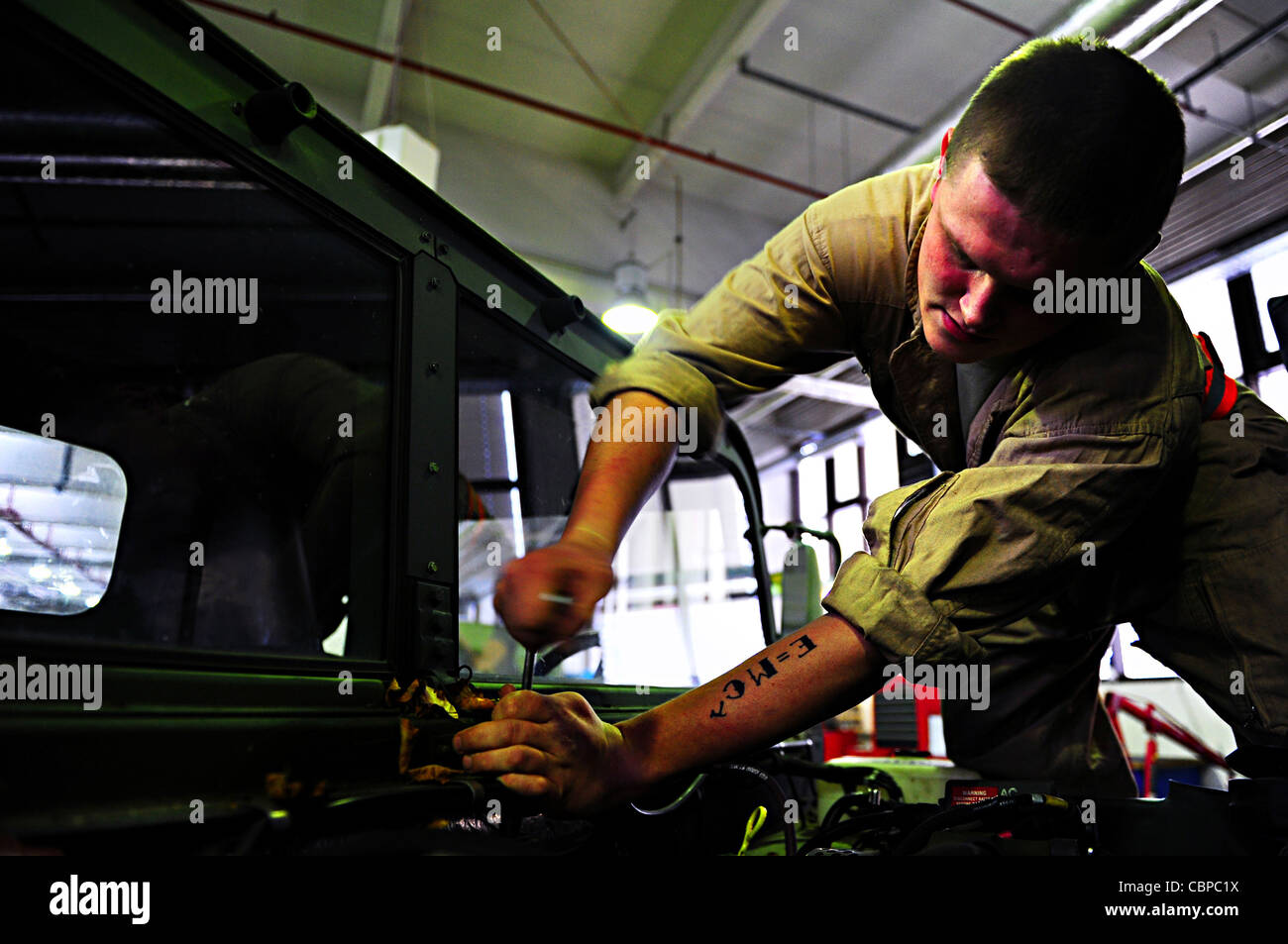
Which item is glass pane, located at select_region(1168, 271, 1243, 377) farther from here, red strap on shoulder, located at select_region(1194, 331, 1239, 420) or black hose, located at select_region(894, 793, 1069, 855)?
black hose, located at select_region(894, 793, 1069, 855)

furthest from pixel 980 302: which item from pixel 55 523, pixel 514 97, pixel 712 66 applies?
pixel 514 97

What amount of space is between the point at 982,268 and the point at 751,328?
0.35 meters

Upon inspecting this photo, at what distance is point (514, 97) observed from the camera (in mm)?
5949

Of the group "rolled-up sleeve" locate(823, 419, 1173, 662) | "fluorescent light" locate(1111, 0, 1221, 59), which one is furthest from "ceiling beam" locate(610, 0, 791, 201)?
"rolled-up sleeve" locate(823, 419, 1173, 662)

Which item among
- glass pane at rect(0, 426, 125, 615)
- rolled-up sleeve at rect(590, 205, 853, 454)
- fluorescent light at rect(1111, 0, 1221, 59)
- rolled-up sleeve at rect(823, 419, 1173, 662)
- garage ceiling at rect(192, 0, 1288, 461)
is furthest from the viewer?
garage ceiling at rect(192, 0, 1288, 461)

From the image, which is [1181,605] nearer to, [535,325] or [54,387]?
[535,325]

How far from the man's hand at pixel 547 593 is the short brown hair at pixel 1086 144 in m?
0.62

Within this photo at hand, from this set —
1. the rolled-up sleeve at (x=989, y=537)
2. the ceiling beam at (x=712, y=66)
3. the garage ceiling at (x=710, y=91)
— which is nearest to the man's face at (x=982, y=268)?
the rolled-up sleeve at (x=989, y=537)

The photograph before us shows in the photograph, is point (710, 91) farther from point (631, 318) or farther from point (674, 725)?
point (674, 725)

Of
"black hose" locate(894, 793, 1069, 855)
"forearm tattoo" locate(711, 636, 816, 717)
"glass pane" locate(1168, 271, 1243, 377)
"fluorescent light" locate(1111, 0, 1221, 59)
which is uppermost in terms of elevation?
"fluorescent light" locate(1111, 0, 1221, 59)

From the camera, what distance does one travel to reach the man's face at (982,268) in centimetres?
101

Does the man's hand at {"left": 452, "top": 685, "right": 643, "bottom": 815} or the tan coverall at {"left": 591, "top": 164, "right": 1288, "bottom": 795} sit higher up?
the tan coverall at {"left": 591, "top": 164, "right": 1288, "bottom": 795}

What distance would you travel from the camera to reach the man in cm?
97

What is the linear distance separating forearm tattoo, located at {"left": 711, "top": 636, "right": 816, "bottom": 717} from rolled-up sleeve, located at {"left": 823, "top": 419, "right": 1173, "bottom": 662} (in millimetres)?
55
